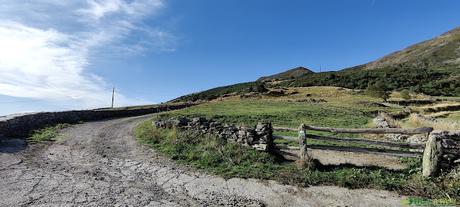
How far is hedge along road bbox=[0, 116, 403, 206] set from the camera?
9180 millimetres

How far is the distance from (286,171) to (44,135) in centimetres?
1472

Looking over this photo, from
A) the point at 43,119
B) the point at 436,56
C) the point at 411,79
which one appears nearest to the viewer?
the point at 43,119


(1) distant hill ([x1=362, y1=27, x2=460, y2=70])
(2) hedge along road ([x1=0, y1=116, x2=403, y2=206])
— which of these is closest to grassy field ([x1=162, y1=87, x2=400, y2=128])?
(2) hedge along road ([x1=0, y1=116, x2=403, y2=206])

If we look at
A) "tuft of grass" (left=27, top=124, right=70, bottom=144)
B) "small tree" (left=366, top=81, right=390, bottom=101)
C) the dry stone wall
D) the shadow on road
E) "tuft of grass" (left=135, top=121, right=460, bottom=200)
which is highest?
"small tree" (left=366, top=81, right=390, bottom=101)

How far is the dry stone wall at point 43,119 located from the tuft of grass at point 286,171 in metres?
9.32

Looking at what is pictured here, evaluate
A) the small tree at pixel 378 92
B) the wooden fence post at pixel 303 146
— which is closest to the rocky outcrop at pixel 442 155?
the wooden fence post at pixel 303 146

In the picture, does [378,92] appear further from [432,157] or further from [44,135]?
[44,135]

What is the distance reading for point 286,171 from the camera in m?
11.7

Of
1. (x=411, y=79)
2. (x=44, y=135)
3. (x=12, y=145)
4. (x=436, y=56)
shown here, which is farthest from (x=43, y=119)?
(x=436, y=56)

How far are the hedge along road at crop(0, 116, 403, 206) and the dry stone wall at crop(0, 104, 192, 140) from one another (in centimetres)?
571

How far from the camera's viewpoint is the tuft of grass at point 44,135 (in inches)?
728

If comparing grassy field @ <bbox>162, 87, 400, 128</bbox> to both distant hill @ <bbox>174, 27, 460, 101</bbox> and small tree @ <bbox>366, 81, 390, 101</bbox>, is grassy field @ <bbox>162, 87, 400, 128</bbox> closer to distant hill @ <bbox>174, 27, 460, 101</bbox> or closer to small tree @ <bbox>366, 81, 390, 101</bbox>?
small tree @ <bbox>366, 81, 390, 101</bbox>

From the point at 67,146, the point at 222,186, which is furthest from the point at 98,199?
the point at 67,146

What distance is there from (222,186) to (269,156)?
3125 millimetres
